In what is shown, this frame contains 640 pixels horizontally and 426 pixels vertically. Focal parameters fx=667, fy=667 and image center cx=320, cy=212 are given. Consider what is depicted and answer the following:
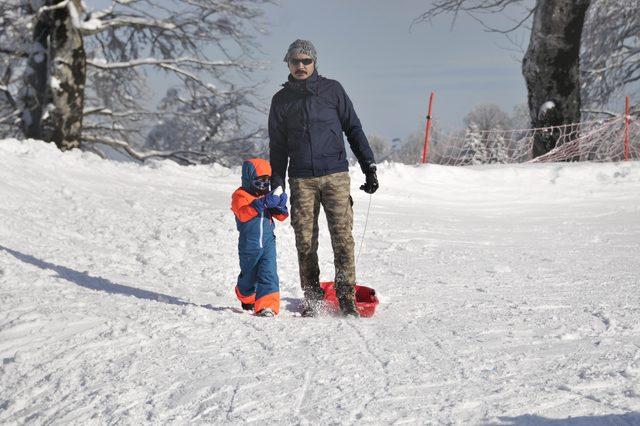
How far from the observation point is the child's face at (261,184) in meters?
4.92

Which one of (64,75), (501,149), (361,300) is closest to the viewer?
(361,300)

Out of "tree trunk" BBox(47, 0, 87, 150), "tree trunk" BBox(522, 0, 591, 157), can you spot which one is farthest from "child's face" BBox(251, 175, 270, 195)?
"tree trunk" BBox(522, 0, 591, 157)

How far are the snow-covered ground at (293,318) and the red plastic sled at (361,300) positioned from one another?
0.11 m

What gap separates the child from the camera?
192 inches

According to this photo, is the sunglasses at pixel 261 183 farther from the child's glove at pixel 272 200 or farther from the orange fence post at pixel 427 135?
the orange fence post at pixel 427 135

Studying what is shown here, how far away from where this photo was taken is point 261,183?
4.93 m

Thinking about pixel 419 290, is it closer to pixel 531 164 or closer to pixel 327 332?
pixel 327 332

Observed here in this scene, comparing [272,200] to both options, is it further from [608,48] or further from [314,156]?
[608,48]

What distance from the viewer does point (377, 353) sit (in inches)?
142

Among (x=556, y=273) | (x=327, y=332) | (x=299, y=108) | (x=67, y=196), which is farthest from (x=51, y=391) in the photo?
(x=67, y=196)

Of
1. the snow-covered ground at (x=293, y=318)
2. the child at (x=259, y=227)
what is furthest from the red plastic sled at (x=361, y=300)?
the child at (x=259, y=227)

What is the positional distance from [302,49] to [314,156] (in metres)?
0.74

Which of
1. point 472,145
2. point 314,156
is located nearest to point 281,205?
point 314,156

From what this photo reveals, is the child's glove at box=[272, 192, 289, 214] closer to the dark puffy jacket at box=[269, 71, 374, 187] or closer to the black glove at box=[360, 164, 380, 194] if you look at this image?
the dark puffy jacket at box=[269, 71, 374, 187]
